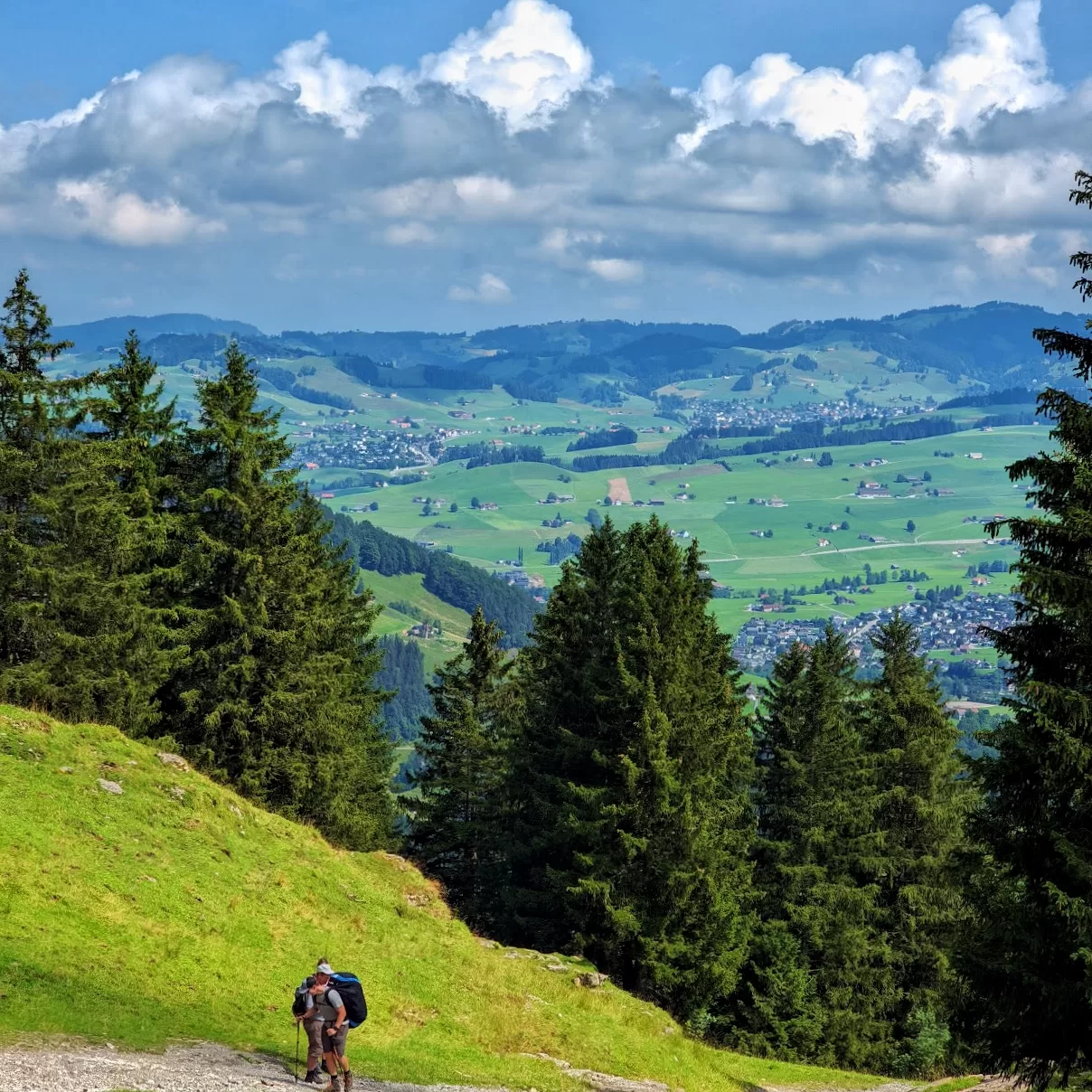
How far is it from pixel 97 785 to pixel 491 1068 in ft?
40.8

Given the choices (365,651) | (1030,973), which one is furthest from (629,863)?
(365,651)

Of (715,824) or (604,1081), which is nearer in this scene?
(604,1081)

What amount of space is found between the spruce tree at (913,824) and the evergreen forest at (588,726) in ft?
0.39

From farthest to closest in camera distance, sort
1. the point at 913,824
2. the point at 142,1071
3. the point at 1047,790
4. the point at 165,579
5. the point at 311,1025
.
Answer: the point at 913,824
the point at 165,579
the point at 1047,790
the point at 311,1025
the point at 142,1071

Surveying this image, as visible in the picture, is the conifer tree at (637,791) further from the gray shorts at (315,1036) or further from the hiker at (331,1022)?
the gray shorts at (315,1036)

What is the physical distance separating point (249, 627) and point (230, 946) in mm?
16052

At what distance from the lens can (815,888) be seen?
4406cm

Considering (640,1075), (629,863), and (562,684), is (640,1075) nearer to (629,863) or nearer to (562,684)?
(629,863)

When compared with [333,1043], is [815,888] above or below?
below

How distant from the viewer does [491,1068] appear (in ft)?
81.0

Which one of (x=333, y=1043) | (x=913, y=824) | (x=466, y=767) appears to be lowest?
(x=913, y=824)

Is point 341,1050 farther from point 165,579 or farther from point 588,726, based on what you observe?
point 165,579

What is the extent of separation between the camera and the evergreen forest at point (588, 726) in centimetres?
3822

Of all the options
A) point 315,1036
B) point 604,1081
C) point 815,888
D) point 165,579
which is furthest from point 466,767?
point 315,1036
